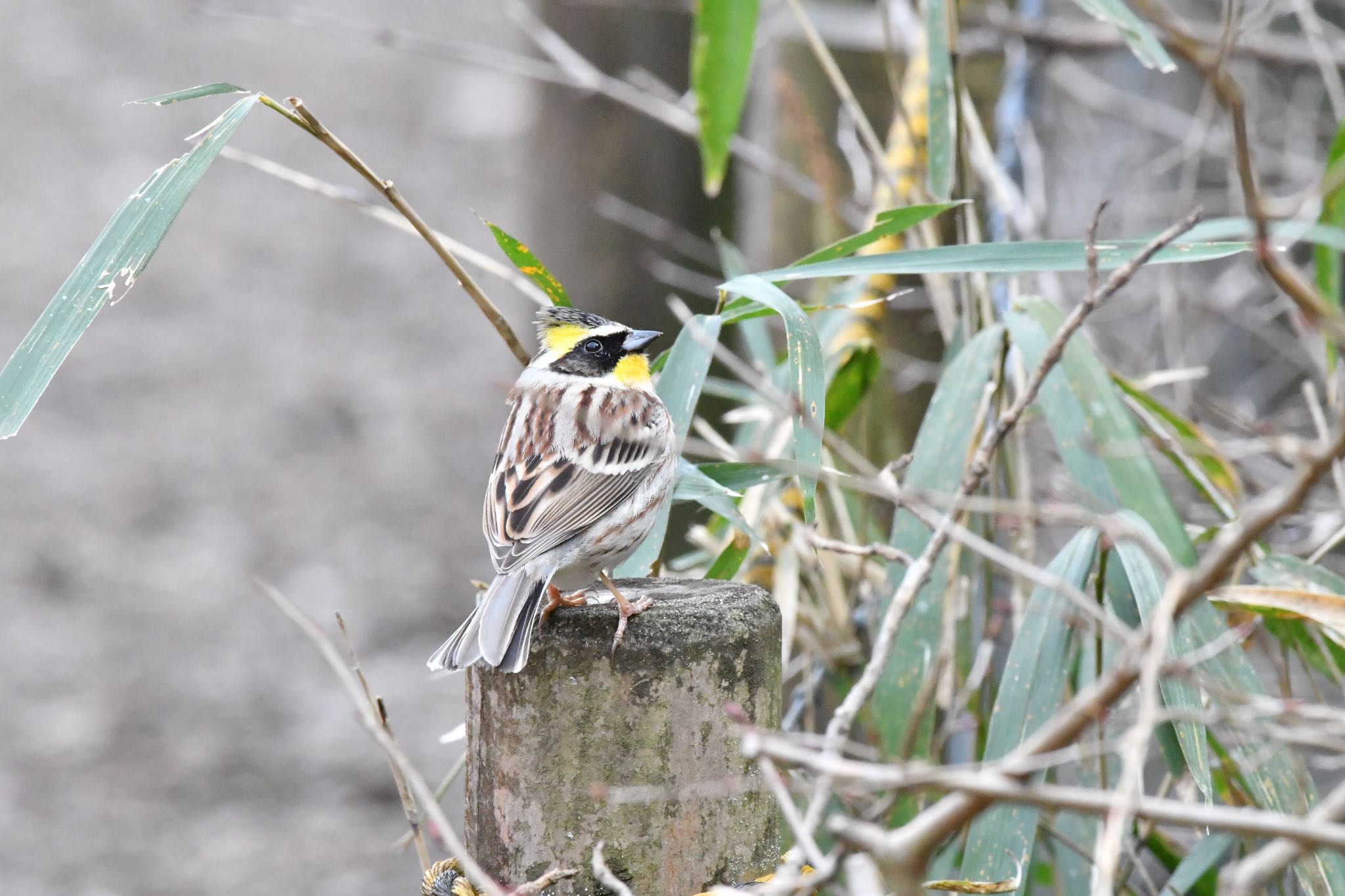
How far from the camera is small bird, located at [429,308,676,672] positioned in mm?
2363

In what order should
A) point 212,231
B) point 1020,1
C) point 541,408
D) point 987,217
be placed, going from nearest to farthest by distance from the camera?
point 541,408, point 987,217, point 1020,1, point 212,231

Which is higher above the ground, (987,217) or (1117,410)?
(987,217)

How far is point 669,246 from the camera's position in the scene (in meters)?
4.73

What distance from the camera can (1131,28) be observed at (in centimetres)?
236

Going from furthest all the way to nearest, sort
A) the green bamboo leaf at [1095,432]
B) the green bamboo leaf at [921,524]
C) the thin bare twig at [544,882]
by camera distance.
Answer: the green bamboo leaf at [921,524] → the green bamboo leaf at [1095,432] → the thin bare twig at [544,882]

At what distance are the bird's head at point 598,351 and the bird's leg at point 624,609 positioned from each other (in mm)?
925

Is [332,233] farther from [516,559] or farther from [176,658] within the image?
[516,559]

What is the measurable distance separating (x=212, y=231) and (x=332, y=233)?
0.97 m

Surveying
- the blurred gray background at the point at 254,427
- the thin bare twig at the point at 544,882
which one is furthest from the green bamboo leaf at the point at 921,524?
the blurred gray background at the point at 254,427

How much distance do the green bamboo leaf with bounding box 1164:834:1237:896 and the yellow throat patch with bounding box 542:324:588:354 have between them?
147cm

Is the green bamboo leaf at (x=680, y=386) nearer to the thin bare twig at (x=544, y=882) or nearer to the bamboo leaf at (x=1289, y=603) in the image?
the thin bare twig at (x=544, y=882)

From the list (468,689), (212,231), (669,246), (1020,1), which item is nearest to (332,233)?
(212,231)

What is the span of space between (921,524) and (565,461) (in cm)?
69

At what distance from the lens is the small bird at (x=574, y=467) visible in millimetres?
2363
